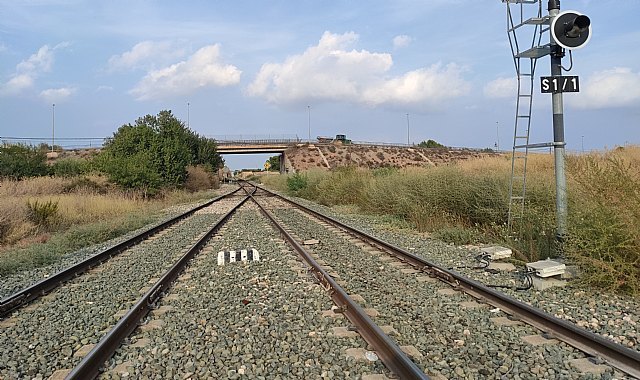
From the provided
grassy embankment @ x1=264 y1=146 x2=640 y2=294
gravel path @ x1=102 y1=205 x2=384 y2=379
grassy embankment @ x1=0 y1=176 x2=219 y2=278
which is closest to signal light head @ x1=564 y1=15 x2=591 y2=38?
grassy embankment @ x1=264 y1=146 x2=640 y2=294

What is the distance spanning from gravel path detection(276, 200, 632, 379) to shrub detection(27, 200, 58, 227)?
42.0 feet

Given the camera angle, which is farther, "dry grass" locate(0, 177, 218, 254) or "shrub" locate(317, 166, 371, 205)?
"shrub" locate(317, 166, 371, 205)

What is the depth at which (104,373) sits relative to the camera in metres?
4.65

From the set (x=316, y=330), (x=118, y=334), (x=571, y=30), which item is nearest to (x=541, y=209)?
(x=571, y=30)

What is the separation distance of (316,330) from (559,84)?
5.82 m

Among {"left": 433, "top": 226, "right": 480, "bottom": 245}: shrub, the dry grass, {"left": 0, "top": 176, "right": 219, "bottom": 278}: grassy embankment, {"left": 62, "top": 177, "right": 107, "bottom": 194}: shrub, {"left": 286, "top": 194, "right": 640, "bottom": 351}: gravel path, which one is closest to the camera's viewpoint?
{"left": 286, "top": 194, "right": 640, "bottom": 351}: gravel path

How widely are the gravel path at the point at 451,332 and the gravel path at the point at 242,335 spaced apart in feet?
2.02

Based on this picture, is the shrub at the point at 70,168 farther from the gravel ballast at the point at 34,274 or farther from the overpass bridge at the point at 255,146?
the overpass bridge at the point at 255,146

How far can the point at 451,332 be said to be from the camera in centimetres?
557

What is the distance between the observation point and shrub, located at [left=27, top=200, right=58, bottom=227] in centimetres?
1730

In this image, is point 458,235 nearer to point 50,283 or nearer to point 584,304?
point 584,304

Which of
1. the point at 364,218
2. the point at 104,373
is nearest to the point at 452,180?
the point at 364,218

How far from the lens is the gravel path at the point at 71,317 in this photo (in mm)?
5044

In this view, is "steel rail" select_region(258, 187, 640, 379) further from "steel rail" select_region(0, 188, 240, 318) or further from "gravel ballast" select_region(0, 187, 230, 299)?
"gravel ballast" select_region(0, 187, 230, 299)
